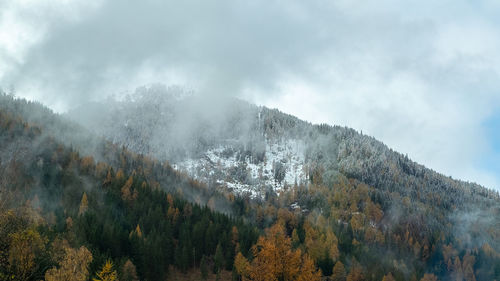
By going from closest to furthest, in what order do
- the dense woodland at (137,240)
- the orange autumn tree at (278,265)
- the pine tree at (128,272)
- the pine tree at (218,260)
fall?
the orange autumn tree at (278,265)
the dense woodland at (137,240)
the pine tree at (128,272)
the pine tree at (218,260)

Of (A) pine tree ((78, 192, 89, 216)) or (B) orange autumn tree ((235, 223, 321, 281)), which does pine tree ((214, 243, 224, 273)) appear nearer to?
(A) pine tree ((78, 192, 89, 216))

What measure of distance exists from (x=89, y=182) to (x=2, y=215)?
132316mm

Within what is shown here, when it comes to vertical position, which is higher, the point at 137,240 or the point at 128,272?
the point at 137,240

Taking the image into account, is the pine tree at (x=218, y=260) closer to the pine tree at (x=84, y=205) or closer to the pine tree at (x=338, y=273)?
the pine tree at (x=338, y=273)

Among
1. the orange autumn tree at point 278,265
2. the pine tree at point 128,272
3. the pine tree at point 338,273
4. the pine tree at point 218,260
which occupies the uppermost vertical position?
the orange autumn tree at point 278,265

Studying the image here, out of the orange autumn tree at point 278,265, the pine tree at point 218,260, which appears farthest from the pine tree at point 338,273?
the orange autumn tree at point 278,265

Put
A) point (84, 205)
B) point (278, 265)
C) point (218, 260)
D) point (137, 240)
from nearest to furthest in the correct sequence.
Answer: point (278, 265) < point (137, 240) < point (218, 260) < point (84, 205)

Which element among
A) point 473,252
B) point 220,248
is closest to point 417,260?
point 473,252

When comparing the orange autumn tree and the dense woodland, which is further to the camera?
the dense woodland

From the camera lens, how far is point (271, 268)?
46750mm

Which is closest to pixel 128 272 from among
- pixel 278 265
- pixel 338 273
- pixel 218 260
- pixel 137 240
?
pixel 137 240

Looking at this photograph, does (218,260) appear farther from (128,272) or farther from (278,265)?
(278,265)

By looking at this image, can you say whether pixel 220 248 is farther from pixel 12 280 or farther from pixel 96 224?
pixel 12 280

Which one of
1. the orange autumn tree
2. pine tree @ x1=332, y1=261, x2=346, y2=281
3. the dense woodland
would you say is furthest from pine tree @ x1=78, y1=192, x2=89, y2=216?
the orange autumn tree
